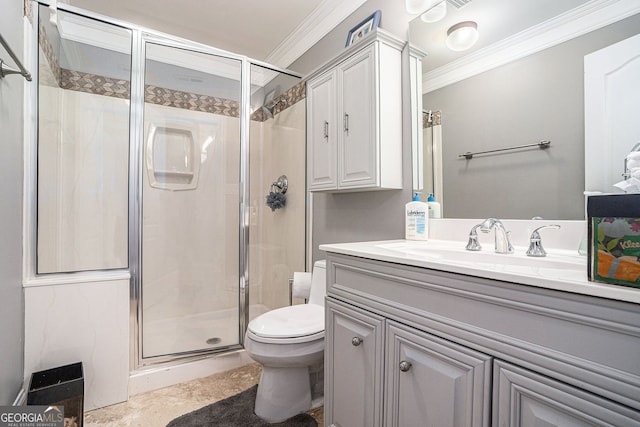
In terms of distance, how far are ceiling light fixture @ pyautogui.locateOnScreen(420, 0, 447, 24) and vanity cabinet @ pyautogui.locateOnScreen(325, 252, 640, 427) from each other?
4.10 ft

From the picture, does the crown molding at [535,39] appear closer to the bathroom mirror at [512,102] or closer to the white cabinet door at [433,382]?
the bathroom mirror at [512,102]

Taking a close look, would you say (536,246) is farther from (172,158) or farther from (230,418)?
(172,158)

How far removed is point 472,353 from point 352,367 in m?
0.49

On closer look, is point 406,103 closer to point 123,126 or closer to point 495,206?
point 495,206

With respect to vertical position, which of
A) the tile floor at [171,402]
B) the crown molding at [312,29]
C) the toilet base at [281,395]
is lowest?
the tile floor at [171,402]

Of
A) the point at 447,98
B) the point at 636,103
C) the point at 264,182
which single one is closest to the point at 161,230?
the point at 264,182

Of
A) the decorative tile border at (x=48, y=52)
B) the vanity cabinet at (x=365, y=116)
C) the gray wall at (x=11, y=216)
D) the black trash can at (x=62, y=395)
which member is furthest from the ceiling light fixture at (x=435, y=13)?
the black trash can at (x=62, y=395)

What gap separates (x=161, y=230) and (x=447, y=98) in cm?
220

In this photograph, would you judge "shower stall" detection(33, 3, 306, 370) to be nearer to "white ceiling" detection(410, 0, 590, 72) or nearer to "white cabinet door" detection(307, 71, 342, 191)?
"white cabinet door" detection(307, 71, 342, 191)

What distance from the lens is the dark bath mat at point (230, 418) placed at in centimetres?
147

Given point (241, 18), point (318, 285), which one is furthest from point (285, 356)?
point (241, 18)

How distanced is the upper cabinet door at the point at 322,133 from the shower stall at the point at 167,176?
45 cm

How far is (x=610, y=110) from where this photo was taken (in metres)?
0.93

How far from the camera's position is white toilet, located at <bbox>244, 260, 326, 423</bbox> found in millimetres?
1397
